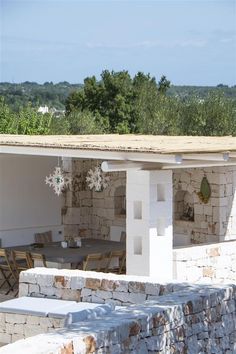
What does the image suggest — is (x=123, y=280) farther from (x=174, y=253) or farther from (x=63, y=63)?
(x=63, y=63)

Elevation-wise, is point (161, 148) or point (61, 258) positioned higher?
point (161, 148)

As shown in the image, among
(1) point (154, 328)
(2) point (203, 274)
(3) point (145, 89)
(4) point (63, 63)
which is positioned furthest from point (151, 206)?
(3) point (145, 89)

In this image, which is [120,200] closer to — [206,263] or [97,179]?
[97,179]

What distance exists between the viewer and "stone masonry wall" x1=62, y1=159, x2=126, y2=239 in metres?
17.1

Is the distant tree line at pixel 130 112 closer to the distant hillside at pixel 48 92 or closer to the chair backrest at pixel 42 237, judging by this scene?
the distant hillside at pixel 48 92

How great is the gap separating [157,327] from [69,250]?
6.71 m

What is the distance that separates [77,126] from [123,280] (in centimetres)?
3407

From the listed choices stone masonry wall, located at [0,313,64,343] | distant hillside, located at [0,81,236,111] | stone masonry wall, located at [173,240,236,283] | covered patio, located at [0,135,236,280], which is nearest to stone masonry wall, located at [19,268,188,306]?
stone masonry wall, located at [0,313,64,343]

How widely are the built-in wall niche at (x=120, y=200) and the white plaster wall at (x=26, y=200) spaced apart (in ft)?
3.62

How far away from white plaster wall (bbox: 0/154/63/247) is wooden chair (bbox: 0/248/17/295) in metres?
1.18

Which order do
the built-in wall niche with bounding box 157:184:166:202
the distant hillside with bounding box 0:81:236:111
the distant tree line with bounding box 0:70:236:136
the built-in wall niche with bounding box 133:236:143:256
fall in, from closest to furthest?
the built-in wall niche with bounding box 133:236:143:256 < the built-in wall niche with bounding box 157:184:166:202 < the distant tree line with bounding box 0:70:236:136 < the distant hillside with bounding box 0:81:236:111

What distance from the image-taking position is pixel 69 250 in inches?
583

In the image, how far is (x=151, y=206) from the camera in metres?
12.5

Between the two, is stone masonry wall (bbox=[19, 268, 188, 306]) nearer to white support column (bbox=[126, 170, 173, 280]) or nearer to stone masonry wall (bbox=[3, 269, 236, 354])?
stone masonry wall (bbox=[3, 269, 236, 354])
